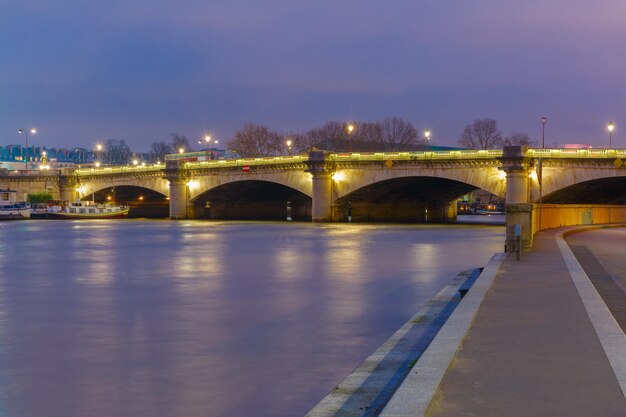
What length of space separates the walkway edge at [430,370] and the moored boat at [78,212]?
88408mm

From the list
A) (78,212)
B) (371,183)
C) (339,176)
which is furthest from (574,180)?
(78,212)

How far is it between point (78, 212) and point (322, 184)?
119ft

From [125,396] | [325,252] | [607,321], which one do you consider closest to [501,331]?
[607,321]

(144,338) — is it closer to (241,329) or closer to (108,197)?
(241,329)

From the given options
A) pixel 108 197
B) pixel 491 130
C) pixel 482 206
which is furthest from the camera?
pixel 491 130

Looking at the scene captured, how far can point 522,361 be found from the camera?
30.6ft

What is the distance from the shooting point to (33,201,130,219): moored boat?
313ft

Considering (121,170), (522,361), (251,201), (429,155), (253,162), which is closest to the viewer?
(522,361)

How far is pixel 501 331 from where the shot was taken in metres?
11.2

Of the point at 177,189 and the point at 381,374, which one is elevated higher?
the point at 177,189

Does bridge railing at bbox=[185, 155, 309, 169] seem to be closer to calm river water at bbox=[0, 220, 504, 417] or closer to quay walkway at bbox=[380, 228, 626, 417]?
calm river water at bbox=[0, 220, 504, 417]

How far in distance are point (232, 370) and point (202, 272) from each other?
1713 centimetres

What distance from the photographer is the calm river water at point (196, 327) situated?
10.7 meters

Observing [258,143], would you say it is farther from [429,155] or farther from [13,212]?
[429,155]
